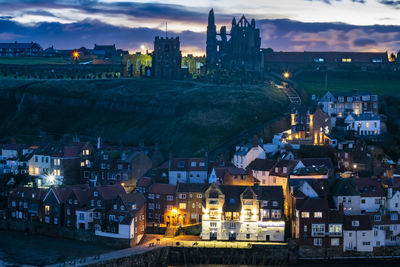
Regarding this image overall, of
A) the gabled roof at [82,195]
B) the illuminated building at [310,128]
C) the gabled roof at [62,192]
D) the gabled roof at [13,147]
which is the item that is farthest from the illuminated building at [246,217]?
the gabled roof at [13,147]

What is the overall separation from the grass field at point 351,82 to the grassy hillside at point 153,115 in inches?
608

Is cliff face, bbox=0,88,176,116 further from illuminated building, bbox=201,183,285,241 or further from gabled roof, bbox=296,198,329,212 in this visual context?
gabled roof, bbox=296,198,329,212

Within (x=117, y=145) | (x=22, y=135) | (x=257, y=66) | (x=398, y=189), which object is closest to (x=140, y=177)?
(x=117, y=145)

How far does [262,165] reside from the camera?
92.2 metres

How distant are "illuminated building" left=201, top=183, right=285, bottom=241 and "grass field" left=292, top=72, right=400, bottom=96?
215ft

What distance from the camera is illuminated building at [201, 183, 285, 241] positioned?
7856 centimetres

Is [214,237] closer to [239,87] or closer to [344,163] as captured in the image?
[344,163]

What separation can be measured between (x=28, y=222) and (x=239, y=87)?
66744 mm

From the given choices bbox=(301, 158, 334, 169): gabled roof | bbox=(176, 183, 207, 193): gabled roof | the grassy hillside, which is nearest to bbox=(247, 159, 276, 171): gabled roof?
bbox=(301, 158, 334, 169): gabled roof

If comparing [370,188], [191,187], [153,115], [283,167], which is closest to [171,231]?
[191,187]

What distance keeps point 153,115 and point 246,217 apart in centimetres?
6067

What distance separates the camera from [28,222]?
3472 inches

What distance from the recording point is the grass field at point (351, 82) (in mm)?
148175

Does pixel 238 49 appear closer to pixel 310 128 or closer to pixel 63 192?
pixel 310 128
